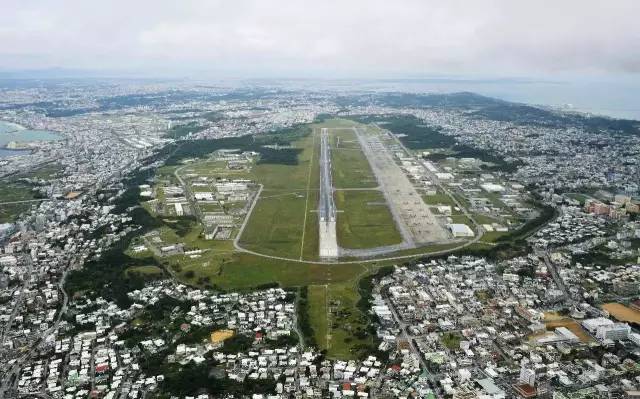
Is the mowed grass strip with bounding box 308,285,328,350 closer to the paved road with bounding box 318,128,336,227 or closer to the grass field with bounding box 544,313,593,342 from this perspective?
the grass field with bounding box 544,313,593,342

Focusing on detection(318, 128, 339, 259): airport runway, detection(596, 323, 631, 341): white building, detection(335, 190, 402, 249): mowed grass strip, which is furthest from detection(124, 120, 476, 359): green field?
detection(596, 323, 631, 341): white building

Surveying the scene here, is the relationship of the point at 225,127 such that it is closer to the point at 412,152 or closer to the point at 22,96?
the point at 412,152

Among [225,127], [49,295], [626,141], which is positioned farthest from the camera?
[225,127]

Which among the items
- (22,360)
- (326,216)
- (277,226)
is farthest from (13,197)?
(22,360)

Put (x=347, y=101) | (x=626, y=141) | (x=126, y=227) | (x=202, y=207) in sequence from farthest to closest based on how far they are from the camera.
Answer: (x=347, y=101) → (x=626, y=141) → (x=202, y=207) → (x=126, y=227)

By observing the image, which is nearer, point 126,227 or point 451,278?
point 451,278

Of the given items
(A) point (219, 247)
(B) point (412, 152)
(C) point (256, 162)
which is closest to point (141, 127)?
(C) point (256, 162)

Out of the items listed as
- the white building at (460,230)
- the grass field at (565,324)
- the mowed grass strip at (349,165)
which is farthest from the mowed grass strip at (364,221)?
the grass field at (565,324)

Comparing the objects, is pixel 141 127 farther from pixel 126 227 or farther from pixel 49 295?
pixel 49 295
